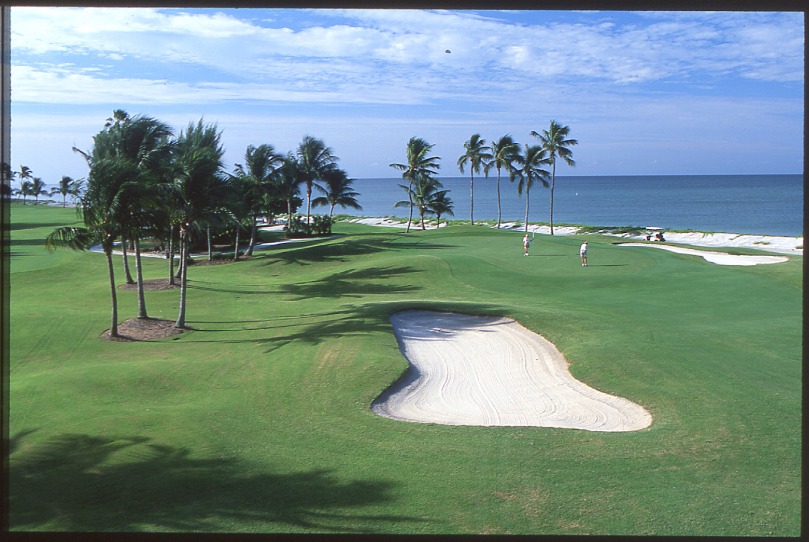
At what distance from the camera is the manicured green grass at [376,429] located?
256 inches

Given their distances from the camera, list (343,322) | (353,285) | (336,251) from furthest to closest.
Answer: (336,251) → (353,285) → (343,322)

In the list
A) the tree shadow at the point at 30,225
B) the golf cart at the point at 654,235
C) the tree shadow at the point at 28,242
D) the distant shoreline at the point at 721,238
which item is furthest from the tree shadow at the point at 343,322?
the golf cart at the point at 654,235

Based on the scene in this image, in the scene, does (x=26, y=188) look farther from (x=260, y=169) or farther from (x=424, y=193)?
(x=260, y=169)

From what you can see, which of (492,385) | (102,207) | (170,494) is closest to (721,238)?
(492,385)

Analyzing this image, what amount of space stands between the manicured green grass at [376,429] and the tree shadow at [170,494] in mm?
26

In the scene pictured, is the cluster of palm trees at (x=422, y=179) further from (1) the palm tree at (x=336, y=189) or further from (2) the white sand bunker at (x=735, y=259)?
(2) the white sand bunker at (x=735, y=259)

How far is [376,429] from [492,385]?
344 centimetres

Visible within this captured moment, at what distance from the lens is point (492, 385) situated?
1191 centimetres

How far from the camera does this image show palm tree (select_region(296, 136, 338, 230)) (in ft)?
155

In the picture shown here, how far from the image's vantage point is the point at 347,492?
6918 mm

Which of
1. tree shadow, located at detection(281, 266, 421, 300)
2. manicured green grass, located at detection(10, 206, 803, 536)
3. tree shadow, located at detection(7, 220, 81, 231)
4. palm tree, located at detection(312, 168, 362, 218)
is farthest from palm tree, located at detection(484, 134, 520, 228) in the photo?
tree shadow, located at detection(7, 220, 81, 231)

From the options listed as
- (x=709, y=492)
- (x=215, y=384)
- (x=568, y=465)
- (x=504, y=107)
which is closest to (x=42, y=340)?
(x=215, y=384)

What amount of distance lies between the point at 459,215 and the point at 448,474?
328 feet

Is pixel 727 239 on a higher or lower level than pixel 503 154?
lower
